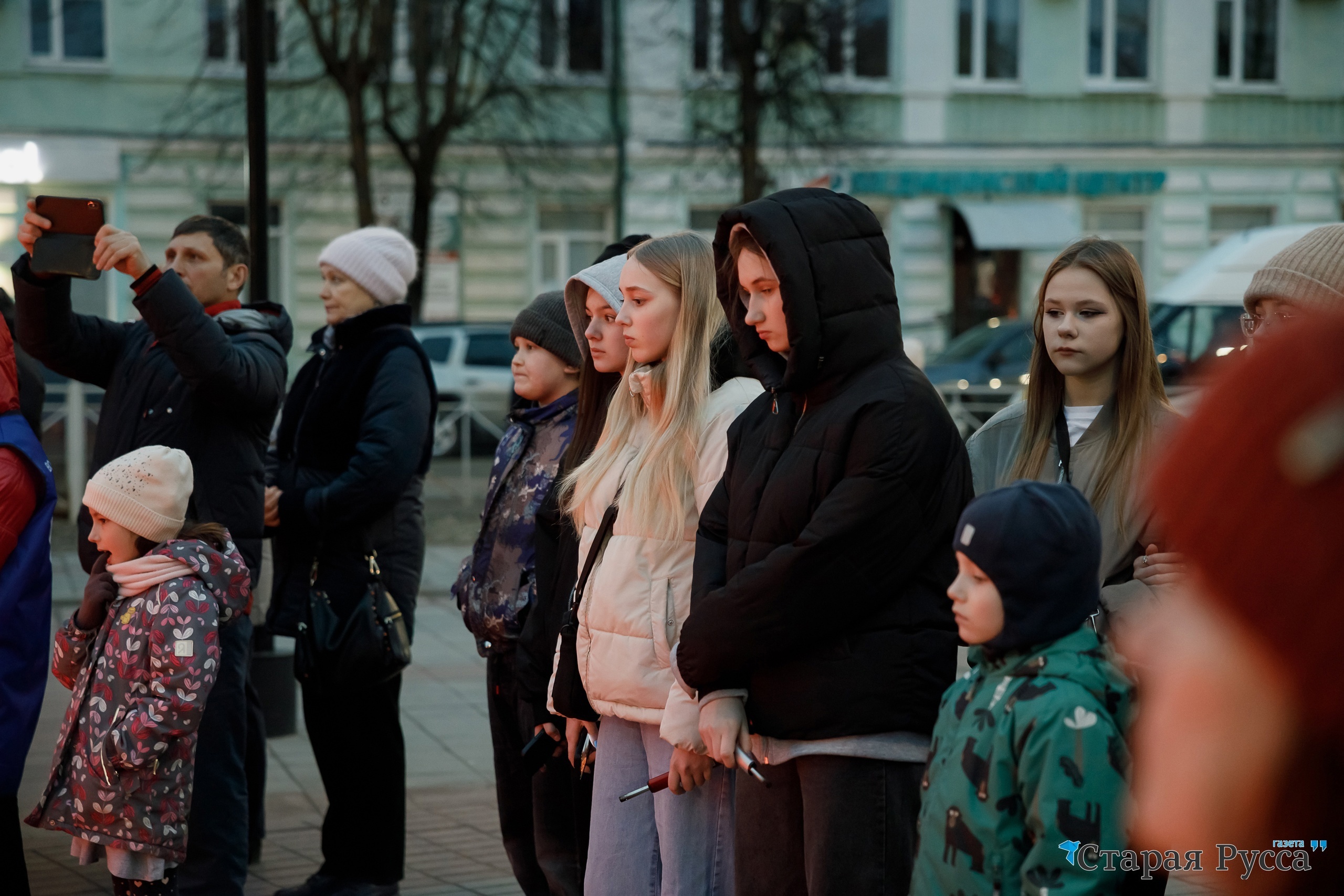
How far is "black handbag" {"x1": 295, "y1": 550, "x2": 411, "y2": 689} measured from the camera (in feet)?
15.4

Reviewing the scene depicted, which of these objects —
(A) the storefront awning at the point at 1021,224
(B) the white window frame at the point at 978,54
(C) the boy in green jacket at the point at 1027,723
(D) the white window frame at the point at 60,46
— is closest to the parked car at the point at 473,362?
(D) the white window frame at the point at 60,46

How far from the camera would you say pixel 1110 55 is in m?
29.5

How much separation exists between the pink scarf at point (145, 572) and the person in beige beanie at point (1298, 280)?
9.26 feet

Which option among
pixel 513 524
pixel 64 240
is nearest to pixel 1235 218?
pixel 513 524

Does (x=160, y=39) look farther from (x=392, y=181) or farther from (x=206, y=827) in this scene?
(x=206, y=827)

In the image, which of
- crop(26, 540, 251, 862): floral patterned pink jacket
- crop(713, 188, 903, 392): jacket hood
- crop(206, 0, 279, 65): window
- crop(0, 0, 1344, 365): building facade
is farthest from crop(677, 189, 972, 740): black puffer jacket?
crop(206, 0, 279, 65): window

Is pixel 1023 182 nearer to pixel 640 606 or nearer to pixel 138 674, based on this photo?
pixel 640 606

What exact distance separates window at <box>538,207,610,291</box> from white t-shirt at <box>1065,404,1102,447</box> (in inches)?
979

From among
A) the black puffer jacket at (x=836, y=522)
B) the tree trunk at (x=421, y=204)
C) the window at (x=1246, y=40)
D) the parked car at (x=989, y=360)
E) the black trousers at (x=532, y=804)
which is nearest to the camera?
the black puffer jacket at (x=836, y=522)

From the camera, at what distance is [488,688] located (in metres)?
4.52

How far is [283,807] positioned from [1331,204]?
28.5 metres

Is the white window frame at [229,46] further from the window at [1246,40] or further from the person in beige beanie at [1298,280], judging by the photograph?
the person in beige beanie at [1298,280]

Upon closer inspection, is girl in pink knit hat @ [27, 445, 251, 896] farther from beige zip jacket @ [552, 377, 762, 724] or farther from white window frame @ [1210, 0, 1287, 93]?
white window frame @ [1210, 0, 1287, 93]

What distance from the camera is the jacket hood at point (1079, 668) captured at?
2.50 metres
